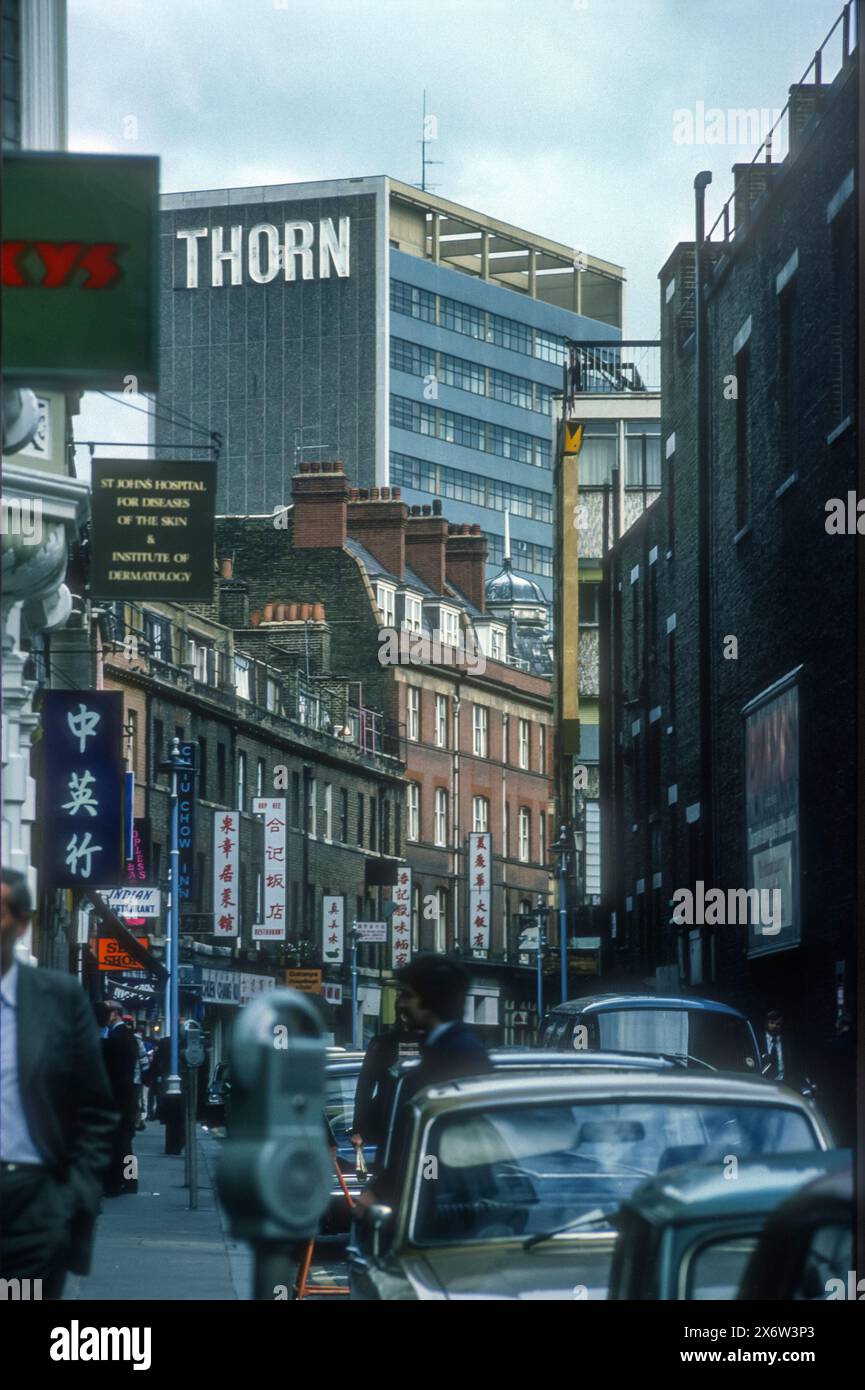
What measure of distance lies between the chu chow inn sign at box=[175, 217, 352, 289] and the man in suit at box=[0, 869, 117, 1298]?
85.5 meters

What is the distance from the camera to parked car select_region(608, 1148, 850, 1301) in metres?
5.25

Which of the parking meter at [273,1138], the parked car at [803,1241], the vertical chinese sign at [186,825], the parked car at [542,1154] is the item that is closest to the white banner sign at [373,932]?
the vertical chinese sign at [186,825]

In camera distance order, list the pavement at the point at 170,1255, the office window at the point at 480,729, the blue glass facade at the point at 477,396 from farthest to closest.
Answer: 1. the blue glass facade at the point at 477,396
2. the office window at the point at 480,729
3. the pavement at the point at 170,1255

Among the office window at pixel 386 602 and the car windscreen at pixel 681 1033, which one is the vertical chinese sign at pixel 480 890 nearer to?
the office window at pixel 386 602

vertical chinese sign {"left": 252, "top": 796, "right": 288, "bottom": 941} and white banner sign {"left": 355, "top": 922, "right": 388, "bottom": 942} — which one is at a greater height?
vertical chinese sign {"left": 252, "top": 796, "right": 288, "bottom": 941}

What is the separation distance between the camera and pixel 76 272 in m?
6.46

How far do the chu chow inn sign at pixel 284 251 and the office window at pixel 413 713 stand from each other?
1667 centimetres

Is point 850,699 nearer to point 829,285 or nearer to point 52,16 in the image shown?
point 829,285

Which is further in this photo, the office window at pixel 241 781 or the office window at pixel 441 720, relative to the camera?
the office window at pixel 441 720

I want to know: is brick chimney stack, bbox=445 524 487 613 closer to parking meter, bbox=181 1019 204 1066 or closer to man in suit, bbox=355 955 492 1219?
parking meter, bbox=181 1019 204 1066

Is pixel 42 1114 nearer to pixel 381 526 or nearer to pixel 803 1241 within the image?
pixel 803 1241

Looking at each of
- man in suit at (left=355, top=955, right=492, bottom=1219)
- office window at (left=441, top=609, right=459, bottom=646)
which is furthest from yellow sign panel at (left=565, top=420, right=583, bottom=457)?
man in suit at (left=355, top=955, right=492, bottom=1219)

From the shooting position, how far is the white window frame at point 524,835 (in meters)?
95.4

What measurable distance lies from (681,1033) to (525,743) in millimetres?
74991
